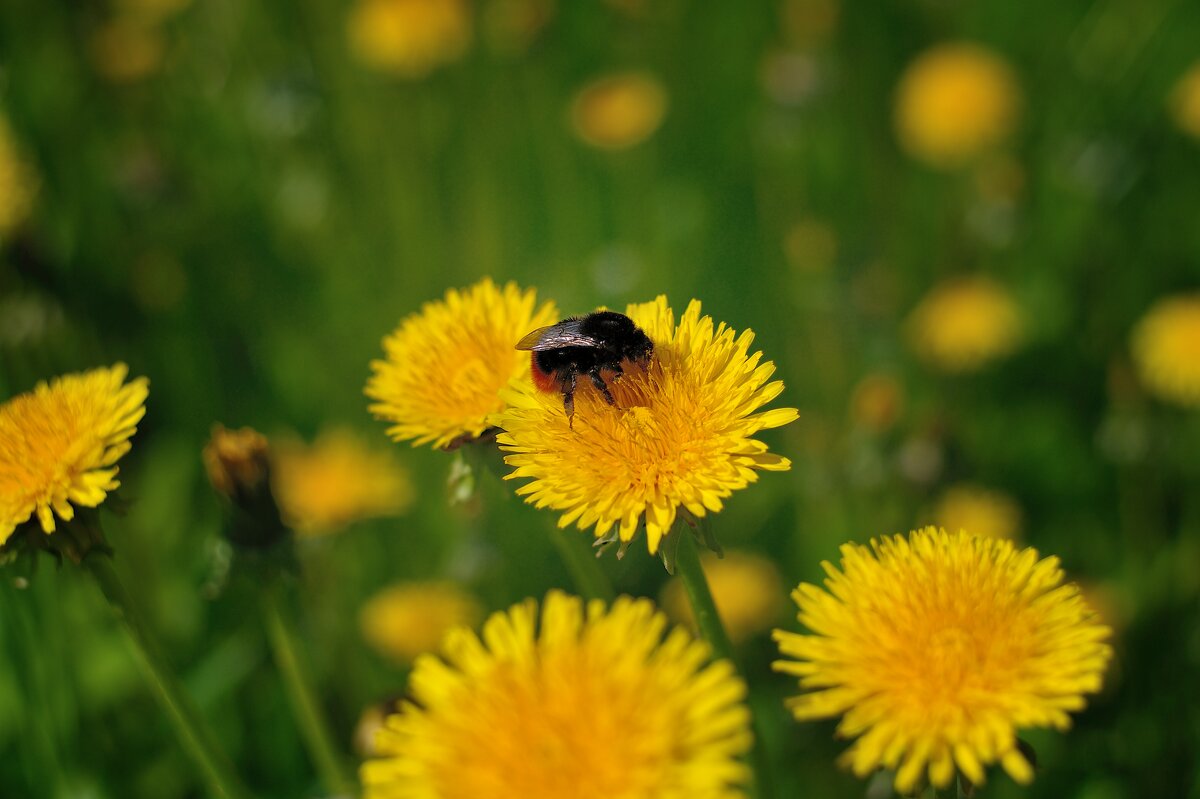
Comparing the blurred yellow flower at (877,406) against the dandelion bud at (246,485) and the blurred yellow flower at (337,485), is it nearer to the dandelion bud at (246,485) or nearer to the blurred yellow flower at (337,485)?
the blurred yellow flower at (337,485)

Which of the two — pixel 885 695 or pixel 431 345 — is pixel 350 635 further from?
pixel 885 695

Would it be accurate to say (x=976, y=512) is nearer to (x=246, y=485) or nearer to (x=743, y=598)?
(x=743, y=598)

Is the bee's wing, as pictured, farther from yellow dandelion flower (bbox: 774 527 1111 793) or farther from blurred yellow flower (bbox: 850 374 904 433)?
blurred yellow flower (bbox: 850 374 904 433)

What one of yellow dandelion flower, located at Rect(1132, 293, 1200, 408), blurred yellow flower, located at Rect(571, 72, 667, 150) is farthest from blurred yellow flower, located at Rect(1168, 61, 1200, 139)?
blurred yellow flower, located at Rect(571, 72, 667, 150)

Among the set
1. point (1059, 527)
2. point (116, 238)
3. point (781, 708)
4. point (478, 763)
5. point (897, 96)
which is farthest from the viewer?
point (897, 96)

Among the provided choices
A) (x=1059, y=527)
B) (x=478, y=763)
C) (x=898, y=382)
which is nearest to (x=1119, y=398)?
(x=1059, y=527)

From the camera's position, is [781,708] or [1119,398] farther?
[1119,398]

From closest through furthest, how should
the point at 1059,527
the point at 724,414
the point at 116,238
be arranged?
the point at 724,414, the point at 1059,527, the point at 116,238
